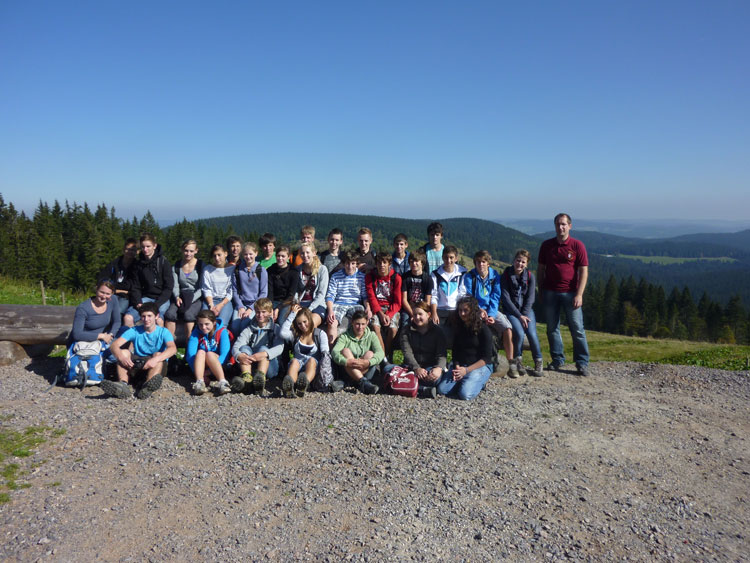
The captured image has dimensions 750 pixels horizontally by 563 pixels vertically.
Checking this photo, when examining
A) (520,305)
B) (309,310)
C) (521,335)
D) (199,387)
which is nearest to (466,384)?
(521,335)

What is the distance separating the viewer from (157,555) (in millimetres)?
4098

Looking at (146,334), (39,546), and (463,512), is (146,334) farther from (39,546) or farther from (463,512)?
(463,512)

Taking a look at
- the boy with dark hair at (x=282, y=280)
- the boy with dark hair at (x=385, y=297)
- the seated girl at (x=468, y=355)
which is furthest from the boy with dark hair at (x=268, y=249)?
the seated girl at (x=468, y=355)

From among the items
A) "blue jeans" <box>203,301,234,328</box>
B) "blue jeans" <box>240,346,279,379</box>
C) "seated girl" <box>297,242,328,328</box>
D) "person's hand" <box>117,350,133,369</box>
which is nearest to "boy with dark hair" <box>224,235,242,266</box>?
"blue jeans" <box>203,301,234,328</box>

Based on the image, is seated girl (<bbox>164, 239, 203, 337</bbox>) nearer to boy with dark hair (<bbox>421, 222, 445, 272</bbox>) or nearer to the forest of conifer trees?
boy with dark hair (<bbox>421, 222, 445, 272</bbox>)

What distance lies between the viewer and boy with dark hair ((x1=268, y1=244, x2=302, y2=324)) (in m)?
9.45

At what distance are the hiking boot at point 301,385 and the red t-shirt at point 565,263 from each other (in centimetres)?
529

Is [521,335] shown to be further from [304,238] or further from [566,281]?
[304,238]

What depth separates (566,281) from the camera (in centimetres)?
954

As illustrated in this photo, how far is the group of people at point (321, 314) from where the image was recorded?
8.26 metres

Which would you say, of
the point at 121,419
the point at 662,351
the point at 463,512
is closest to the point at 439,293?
the point at 463,512

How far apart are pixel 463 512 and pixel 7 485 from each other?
Answer: 4952 mm

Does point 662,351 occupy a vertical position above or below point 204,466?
below

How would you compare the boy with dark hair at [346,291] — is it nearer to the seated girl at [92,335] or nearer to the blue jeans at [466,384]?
the blue jeans at [466,384]
